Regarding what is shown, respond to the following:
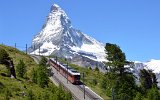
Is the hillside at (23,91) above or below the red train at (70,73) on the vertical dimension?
below

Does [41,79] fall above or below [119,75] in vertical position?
below

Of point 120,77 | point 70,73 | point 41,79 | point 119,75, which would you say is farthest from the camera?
point 70,73

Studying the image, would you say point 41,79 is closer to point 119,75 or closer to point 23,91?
point 23,91

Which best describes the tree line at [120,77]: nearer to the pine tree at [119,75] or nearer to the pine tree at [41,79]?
the pine tree at [119,75]

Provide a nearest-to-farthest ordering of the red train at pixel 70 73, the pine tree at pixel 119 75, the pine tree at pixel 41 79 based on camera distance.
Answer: the pine tree at pixel 119 75, the pine tree at pixel 41 79, the red train at pixel 70 73

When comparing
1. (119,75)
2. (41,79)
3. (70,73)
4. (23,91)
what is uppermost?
(70,73)

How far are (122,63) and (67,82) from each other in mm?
34006

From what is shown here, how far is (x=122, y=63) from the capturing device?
4331 inches

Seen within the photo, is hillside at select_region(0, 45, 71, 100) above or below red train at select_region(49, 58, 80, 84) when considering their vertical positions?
below

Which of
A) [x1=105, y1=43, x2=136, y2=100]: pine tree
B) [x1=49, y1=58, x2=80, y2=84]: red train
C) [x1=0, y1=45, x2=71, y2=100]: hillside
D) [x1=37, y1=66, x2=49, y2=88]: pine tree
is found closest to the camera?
[x1=0, y1=45, x2=71, y2=100]: hillside

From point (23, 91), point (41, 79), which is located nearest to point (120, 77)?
point (41, 79)

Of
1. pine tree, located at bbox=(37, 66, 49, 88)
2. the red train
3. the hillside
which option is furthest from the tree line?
the red train

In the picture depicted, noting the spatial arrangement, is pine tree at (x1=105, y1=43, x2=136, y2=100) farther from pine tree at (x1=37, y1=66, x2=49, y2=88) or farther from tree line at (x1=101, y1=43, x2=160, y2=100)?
pine tree at (x1=37, y1=66, x2=49, y2=88)

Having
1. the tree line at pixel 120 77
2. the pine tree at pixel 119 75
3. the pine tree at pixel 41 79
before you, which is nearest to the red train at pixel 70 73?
the tree line at pixel 120 77
